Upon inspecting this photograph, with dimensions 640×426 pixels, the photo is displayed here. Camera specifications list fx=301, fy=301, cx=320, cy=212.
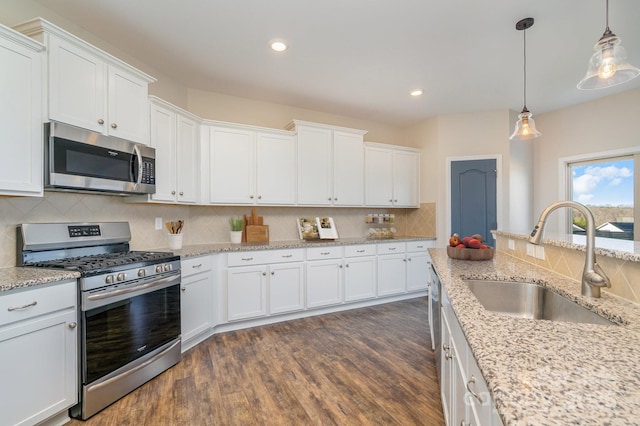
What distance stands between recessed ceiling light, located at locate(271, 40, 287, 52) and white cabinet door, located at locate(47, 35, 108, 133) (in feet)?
4.39

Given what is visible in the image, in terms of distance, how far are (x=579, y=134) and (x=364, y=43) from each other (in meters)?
3.57

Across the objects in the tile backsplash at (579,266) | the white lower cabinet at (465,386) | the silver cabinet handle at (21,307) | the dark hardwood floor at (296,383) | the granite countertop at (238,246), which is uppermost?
the tile backsplash at (579,266)

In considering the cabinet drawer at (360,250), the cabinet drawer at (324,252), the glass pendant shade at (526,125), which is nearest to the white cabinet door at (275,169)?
the cabinet drawer at (324,252)

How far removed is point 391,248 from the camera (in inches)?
166

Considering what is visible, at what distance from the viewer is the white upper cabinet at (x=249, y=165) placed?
3.42 meters

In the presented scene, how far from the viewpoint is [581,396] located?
594 millimetres

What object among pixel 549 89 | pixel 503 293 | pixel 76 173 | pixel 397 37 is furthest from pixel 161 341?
pixel 549 89

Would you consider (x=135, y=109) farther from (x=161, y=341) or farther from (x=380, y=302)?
(x=380, y=302)

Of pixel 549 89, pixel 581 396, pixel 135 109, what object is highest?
pixel 549 89

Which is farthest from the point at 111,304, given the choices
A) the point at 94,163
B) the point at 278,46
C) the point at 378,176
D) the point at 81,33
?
the point at 378,176

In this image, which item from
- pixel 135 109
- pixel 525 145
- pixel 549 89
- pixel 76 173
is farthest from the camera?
pixel 525 145

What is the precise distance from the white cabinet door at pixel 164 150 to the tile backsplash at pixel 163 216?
31cm

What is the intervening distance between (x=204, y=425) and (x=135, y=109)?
2.39 metres

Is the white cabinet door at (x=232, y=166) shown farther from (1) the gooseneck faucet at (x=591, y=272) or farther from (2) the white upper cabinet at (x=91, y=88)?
(1) the gooseneck faucet at (x=591, y=272)
